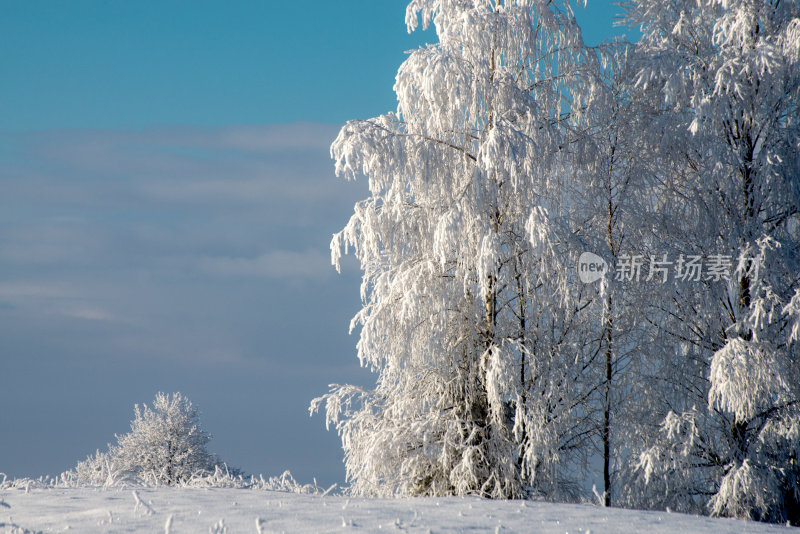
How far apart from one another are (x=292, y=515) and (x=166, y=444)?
1762cm

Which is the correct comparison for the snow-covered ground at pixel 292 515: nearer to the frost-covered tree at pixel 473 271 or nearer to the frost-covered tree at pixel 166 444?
the frost-covered tree at pixel 473 271

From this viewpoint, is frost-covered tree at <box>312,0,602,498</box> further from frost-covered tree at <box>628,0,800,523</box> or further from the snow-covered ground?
the snow-covered ground

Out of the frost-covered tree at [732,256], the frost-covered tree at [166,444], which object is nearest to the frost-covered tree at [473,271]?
the frost-covered tree at [732,256]

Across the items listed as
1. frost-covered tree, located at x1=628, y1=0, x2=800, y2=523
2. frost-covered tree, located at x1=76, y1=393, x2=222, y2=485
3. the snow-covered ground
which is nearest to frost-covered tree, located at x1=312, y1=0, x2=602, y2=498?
frost-covered tree, located at x1=628, y1=0, x2=800, y2=523

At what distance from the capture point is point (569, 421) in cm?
1035

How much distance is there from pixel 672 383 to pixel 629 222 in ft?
8.44

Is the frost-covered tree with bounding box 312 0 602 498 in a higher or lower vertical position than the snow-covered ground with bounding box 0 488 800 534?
higher

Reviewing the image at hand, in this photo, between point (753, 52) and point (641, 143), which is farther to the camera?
point (641, 143)

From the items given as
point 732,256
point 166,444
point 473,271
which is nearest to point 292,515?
point 473,271

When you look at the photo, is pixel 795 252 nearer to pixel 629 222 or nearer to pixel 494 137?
pixel 629 222

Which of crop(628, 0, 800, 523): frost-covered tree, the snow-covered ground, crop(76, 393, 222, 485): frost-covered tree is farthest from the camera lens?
crop(76, 393, 222, 485): frost-covered tree

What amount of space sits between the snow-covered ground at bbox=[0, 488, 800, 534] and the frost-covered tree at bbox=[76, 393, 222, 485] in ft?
50.6

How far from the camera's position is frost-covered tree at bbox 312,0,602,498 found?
374 inches

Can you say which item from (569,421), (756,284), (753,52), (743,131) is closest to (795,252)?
(756,284)
